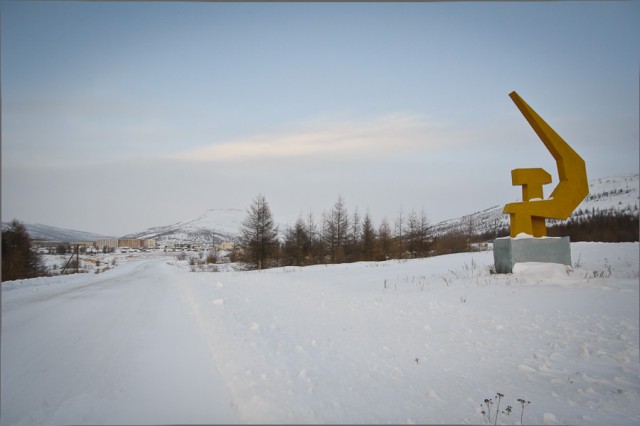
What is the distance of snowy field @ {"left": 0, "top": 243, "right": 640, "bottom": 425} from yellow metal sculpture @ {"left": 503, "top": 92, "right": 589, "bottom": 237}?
113 cm

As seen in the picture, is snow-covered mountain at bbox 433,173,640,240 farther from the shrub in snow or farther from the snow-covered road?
the snow-covered road

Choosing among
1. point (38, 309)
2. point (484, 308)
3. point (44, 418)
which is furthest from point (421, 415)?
point (38, 309)

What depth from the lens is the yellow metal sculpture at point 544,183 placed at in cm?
612

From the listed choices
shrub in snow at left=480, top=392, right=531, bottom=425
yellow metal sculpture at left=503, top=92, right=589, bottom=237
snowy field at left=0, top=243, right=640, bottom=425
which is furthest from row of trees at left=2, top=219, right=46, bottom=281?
yellow metal sculpture at left=503, top=92, right=589, bottom=237

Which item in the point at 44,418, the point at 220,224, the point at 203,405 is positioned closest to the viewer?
the point at 203,405

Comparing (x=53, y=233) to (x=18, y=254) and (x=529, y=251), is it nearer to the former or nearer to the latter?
(x=18, y=254)

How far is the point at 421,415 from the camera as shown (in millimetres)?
1953

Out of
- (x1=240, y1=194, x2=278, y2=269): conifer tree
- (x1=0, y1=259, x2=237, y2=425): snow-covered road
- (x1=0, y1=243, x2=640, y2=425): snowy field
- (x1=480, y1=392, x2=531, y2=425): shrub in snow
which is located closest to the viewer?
(x1=0, y1=259, x2=237, y2=425): snow-covered road

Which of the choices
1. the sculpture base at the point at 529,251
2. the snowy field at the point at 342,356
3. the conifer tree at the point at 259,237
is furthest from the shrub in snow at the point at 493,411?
the conifer tree at the point at 259,237

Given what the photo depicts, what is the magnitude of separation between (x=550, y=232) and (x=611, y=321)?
3.78 meters

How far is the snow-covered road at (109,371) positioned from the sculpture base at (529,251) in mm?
6704

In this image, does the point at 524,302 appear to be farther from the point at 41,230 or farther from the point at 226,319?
the point at 41,230

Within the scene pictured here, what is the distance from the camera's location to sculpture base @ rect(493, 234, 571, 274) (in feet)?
20.7

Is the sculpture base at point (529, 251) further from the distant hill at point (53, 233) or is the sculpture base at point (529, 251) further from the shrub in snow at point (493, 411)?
the distant hill at point (53, 233)
